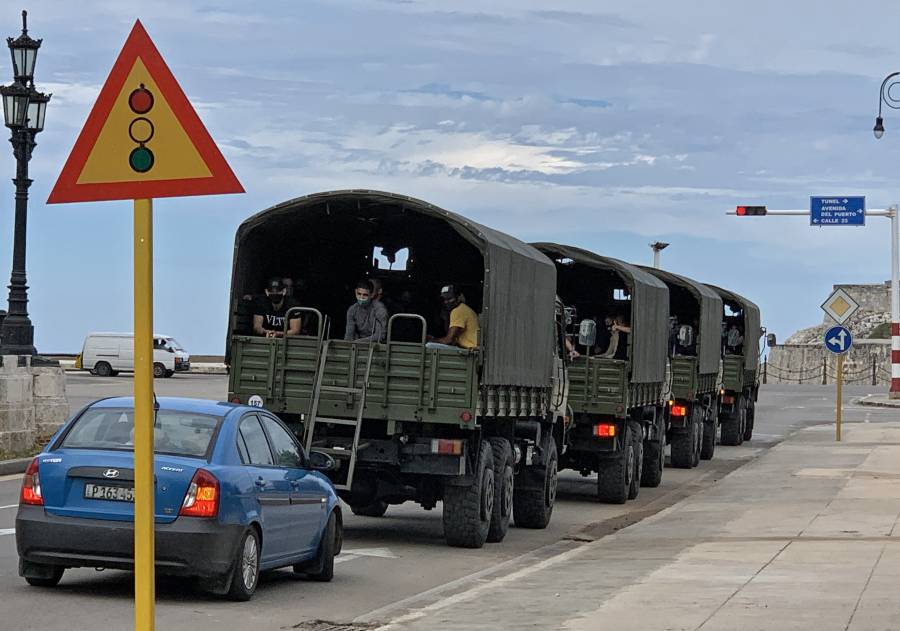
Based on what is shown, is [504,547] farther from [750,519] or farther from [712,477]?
[712,477]

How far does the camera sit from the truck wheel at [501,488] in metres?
16.5

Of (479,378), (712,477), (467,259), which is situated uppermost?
(467,259)

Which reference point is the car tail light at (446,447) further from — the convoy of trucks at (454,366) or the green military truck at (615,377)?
the green military truck at (615,377)

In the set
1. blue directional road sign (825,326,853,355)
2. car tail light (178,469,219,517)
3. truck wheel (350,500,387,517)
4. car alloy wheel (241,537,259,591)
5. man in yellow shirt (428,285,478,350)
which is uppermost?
blue directional road sign (825,326,853,355)

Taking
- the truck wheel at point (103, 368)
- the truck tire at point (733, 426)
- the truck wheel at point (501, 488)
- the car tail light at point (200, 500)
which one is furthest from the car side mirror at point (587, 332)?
the truck wheel at point (103, 368)

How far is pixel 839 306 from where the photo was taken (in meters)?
34.9

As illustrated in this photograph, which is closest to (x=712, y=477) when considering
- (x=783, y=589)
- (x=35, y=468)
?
(x=783, y=589)

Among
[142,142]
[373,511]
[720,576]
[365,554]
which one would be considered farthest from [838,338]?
[142,142]

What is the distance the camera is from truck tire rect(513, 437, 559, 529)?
60.5ft

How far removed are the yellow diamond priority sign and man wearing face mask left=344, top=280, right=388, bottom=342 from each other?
20.1m

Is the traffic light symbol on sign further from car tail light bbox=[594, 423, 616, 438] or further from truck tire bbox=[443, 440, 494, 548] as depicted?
car tail light bbox=[594, 423, 616, 438]

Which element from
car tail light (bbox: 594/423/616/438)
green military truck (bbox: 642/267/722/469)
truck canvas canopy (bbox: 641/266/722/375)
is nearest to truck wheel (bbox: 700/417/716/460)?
green military truck (bbox: 642/267/722/469)

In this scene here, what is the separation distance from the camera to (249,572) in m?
11.5

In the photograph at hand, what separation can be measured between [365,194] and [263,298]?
157 cm
